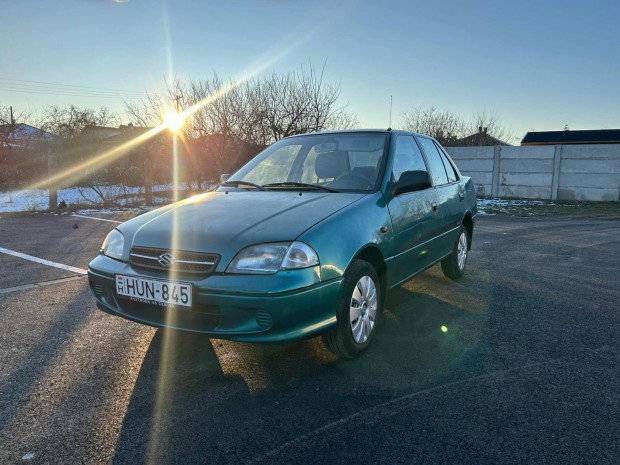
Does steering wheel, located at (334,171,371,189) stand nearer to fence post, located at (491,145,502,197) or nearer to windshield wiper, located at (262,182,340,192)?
windshield wiper, located at (262,182,340,192)

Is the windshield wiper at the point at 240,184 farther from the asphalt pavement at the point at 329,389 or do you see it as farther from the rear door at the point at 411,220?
the asphalt pavement at the point at 329,389

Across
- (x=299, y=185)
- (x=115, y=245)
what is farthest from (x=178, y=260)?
(x=299, y=185)

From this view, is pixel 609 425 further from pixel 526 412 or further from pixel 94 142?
pixel 94 142

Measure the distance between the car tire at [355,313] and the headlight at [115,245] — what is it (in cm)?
146

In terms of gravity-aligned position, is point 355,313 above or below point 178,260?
below

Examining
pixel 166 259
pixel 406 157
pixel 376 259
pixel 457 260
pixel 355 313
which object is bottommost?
pixel 457 260

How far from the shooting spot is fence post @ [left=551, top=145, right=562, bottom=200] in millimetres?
16581

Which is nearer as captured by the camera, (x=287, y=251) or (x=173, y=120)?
(x=287, y=251)

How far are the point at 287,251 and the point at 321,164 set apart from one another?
5.08 feet

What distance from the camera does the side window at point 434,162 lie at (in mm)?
4453

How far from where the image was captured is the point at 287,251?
250 centimetres

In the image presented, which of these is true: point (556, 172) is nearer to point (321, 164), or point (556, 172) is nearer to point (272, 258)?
point (321, 164)

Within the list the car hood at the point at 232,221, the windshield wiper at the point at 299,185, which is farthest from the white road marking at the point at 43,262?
the windshield wiper at the point at 299,185

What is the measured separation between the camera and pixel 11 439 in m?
2.11
